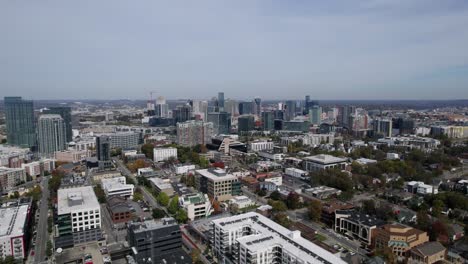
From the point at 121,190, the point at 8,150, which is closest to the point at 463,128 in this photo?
the point at 121,190

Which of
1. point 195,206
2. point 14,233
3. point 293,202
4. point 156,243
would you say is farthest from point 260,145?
point 14,233

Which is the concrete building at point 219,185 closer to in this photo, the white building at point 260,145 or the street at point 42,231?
the street at point 42,231

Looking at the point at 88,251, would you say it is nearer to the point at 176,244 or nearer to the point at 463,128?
the point at 176,244

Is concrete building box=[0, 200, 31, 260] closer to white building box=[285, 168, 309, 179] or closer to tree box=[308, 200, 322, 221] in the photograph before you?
tree box=[308, 200, 322, 221]

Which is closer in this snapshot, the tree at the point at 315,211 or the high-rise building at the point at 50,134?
the tree at the point at 315,211

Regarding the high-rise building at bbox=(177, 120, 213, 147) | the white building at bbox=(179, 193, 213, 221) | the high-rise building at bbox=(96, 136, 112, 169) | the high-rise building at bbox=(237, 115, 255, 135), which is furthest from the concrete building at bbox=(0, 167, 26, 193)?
the high-rise building at bbox=(237, 115, 255, 135)

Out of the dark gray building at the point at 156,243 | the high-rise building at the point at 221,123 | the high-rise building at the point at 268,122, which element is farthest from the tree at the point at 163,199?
the high-rise building at the point at 268,122

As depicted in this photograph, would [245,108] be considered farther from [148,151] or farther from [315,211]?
[315,211]
